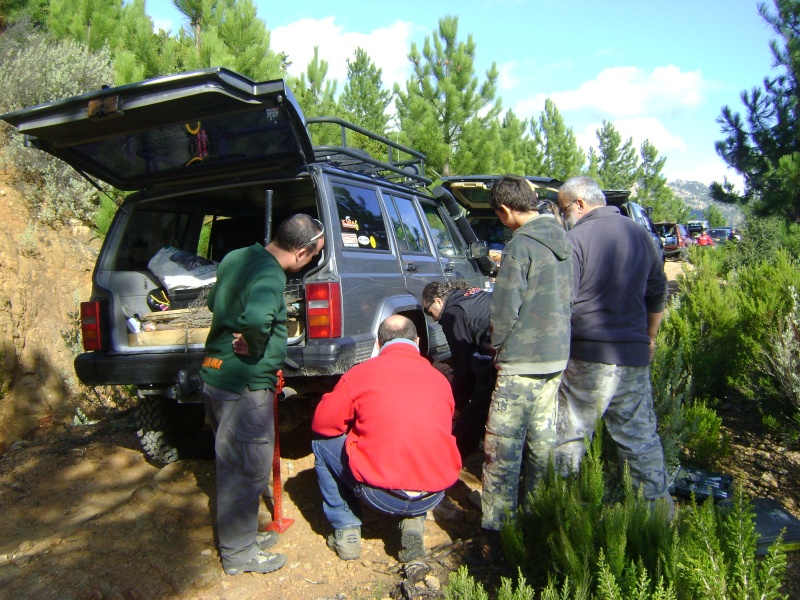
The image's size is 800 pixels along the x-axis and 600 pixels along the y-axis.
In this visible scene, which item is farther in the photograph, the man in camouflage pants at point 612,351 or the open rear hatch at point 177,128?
the open rear hatch at point 177,128

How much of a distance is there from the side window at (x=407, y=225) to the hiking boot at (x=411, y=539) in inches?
83.3

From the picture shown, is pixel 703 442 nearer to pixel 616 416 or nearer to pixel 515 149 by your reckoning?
pixel 616 416

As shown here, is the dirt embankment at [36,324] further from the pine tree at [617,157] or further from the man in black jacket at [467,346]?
the pine tree at [617,157]

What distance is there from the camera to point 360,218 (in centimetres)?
434

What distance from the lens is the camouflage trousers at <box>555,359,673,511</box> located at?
3186 millimetres

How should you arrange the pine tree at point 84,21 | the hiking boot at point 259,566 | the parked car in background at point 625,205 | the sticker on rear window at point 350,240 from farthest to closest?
the pine tree at point 84,21 → the parked car in background at point 625,205 → the sticker on rear window at point 350,240 → the hiking boot at point 259,566

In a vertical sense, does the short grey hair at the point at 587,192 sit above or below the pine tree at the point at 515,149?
below

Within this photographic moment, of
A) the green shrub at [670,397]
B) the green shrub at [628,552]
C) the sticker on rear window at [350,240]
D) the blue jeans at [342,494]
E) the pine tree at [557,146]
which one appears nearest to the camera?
the green shrub at [628,552]

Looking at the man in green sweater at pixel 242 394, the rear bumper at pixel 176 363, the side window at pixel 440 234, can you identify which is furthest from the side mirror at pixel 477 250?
the man in green sweater at pixel 242 394

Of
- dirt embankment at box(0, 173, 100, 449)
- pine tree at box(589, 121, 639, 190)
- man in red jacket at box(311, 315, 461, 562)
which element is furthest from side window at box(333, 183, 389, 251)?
pine tree at box(589, 121, 639, 190)

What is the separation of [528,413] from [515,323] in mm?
424

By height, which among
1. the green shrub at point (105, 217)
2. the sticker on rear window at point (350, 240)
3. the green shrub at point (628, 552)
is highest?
the green shrub at point (105, 217)

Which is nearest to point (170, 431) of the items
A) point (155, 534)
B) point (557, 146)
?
point (155, 534)

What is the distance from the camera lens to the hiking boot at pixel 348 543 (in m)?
3.28
